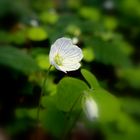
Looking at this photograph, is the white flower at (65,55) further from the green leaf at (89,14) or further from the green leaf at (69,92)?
the green leaf at (89,14)

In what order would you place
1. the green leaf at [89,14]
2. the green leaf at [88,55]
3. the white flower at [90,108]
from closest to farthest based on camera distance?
the white flower at [90,108]
the green leaf at [88,55]
the green leaf at [89,14]

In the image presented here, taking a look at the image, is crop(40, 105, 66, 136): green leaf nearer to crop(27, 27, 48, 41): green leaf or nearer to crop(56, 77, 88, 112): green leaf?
crop(56, 77, 88, 112): green leaf

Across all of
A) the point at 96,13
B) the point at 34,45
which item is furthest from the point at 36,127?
the point at 96,13

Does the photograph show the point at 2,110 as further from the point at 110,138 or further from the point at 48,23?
the point at 48,23

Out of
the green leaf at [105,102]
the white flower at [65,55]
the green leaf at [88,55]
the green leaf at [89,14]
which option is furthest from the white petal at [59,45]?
the green leaf at [89,14]

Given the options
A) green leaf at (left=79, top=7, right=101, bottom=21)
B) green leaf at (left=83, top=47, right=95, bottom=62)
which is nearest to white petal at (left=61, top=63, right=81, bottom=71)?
green leaf at (left=83, top=47, right=95, bottom=62)

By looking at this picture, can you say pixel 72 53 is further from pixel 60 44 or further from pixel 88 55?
pixel 88 55

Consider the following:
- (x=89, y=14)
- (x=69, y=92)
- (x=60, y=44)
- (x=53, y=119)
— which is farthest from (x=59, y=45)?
(x=89, y=14)
